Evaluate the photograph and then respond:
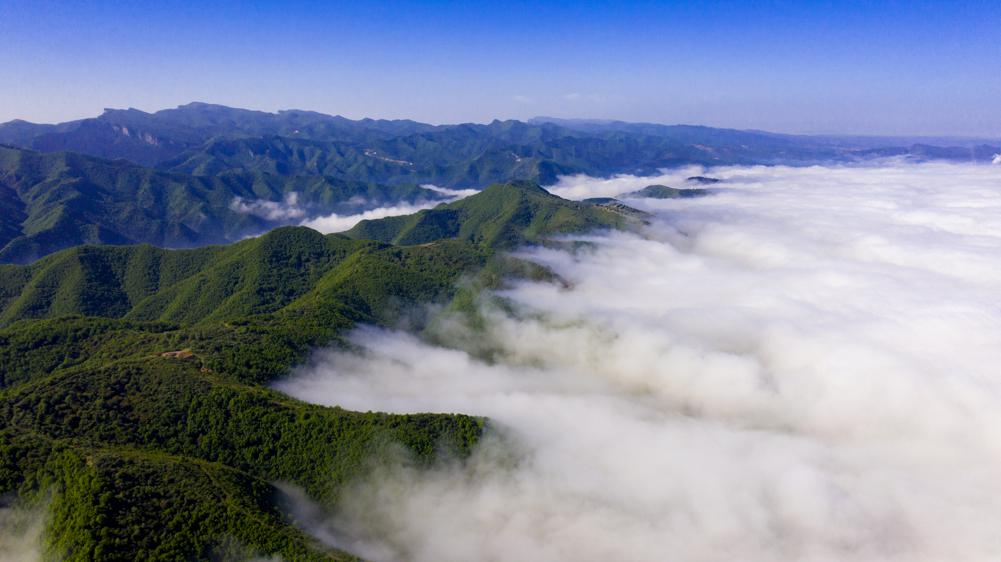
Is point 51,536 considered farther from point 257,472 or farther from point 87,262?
point 87,262

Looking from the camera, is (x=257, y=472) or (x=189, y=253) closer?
(x=257, y=472)

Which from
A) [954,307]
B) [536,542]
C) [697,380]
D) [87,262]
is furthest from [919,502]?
[87,262]

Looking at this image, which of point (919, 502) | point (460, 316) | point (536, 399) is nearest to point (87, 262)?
point (460, 316)

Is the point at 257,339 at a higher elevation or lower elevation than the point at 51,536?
higher

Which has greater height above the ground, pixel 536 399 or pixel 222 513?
pixel 222 513

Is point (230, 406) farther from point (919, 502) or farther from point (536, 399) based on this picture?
point (919, 502)

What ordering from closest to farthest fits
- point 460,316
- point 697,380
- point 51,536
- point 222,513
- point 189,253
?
point 51,536 < point 222,513 < point 697,380 < point 460,316 < point 189,253

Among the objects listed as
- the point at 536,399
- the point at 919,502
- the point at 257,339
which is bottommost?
the point at 919,502

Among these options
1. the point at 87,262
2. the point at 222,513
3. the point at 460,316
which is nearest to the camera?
the point at 222,513

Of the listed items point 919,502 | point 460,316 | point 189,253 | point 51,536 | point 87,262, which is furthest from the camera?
point 189,253
